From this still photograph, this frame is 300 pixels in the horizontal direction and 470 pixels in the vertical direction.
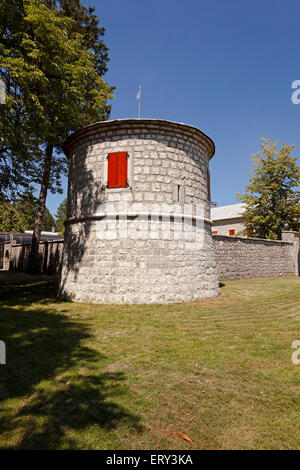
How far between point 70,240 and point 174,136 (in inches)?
214

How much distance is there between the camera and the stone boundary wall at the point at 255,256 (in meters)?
15.0

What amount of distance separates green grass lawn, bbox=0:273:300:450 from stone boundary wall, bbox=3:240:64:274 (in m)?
9.12

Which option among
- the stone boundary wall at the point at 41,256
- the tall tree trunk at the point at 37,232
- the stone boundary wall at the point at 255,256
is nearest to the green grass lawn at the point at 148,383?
the stone boundary wall at the point at 255,256

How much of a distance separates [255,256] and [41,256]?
Result: 50.2 feet

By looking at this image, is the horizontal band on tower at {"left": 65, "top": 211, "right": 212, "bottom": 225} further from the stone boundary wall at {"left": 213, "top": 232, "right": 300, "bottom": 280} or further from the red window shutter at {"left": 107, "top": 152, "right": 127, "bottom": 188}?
the stone boundary wall at {"left": 213, "top": 232, "right": 300, "bottom": 280}

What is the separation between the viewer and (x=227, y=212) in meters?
36.9

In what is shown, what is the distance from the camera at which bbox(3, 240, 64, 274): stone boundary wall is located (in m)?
17.0

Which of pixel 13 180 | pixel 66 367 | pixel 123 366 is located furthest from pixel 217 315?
pixel 13 180

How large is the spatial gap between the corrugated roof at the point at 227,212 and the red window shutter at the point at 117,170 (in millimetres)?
28221

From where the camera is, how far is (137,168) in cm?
867

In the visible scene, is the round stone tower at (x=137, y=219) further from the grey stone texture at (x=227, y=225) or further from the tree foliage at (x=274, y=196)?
the grey stone texture at (x=227, y=225)

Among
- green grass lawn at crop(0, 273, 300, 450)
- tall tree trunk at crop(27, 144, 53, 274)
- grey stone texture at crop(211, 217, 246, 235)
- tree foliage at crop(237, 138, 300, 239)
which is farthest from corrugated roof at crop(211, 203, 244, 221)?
green grass lawn at crop(0, 273, 300, 450)

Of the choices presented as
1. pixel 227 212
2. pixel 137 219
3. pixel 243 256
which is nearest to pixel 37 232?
pixel 137 219
